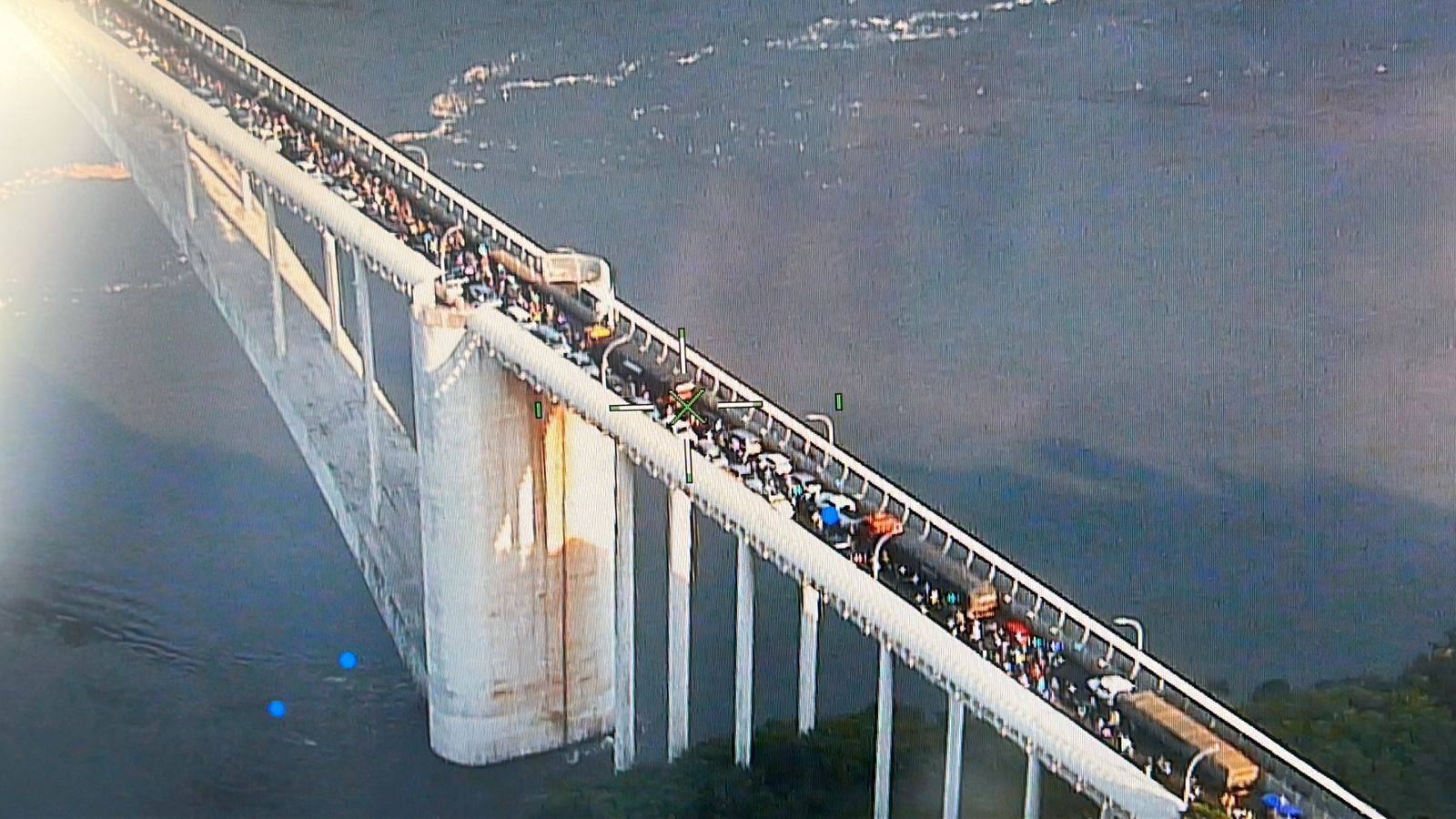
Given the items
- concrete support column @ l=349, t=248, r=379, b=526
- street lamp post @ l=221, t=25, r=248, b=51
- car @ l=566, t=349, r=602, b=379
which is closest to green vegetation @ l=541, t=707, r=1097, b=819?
car @ l=566, t=349, r=602, b=379

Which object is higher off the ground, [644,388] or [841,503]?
[644,388]

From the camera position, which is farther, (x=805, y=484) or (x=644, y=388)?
(x=644, y=388)

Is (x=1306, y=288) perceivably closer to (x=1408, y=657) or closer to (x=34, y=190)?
(x=1408, y=657)

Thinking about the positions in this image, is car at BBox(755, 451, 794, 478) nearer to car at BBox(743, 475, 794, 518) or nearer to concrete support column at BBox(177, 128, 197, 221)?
car at BBox(743, 475, 794, 518)

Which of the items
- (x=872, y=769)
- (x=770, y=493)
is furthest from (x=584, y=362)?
(x=872, y=769)

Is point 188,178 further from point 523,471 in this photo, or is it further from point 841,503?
point 841,503

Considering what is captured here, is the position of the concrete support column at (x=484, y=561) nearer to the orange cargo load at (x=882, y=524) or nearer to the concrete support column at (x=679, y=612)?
the concrete support column at (x=679, y=612)

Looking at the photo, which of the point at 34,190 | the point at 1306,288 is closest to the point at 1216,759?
the point at 1306,288
